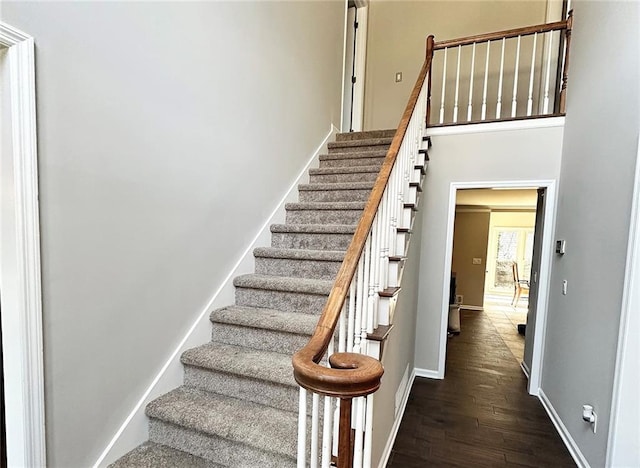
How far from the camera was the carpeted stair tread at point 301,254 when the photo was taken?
93.8 inches

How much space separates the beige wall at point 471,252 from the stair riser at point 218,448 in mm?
6862

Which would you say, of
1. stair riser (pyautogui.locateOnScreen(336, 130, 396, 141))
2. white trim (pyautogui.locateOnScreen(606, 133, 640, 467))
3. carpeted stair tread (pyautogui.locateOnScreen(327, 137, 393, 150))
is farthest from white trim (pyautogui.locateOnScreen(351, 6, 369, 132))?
white trim (pyautogui.locateOnScreen(606, 133, 640, 467))

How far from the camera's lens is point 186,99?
192 cm

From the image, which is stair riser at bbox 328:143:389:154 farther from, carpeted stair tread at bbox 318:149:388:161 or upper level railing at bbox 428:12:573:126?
upper level railing at bbox 428:12:573:126

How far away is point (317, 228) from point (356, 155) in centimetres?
130

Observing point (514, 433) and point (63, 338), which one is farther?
point (514, 433)

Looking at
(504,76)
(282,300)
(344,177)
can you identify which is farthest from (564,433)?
(504,76)

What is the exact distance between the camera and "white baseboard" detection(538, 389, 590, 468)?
210 centimetres

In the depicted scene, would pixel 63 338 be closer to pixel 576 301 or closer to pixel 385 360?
pixel 385 360

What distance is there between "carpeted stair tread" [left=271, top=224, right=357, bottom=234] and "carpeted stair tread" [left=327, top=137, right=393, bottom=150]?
1394 millimetres

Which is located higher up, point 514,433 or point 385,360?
point 385,360

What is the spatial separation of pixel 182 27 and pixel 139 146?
78 cm

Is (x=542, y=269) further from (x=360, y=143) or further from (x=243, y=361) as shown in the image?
(x=243, y=361)

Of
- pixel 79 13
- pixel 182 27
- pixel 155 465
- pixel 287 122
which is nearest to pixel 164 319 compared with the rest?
pixel 155 465
